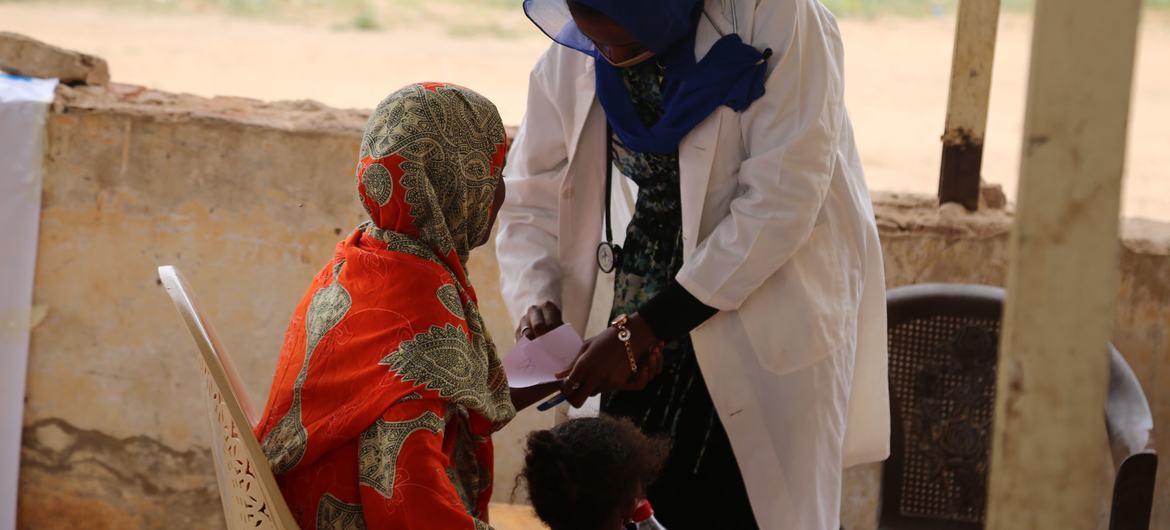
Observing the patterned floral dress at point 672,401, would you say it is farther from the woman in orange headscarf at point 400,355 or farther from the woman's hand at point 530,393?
the woman in orange headscarf at point 400,355

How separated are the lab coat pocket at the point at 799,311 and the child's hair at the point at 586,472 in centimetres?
31

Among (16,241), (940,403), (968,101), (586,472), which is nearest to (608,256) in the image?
(586,472)

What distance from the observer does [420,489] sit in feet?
5.61

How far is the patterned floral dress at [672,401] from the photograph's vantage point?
235cm

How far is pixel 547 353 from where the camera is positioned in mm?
2299

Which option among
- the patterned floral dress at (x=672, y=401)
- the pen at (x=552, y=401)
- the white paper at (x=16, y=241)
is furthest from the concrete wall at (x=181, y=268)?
the pen at (x=552, y=401)

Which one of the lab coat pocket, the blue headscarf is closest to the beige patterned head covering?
the blue headscarf

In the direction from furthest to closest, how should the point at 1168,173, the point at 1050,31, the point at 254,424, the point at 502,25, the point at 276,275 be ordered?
the point at 502,25 < the point at 1168,173 < the point at 276,275 < the point at 254,424 < the point at 1050,31

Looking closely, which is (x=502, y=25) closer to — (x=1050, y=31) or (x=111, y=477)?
(x=111, y=477)

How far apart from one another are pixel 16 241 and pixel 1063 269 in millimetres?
3056

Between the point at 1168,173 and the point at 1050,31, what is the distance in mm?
11965

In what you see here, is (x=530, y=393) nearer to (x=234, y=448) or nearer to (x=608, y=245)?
(x=608, y=245)

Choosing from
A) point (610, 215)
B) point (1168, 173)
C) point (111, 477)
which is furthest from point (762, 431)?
point (1168, 173)

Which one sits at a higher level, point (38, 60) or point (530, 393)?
point (38, 60)
